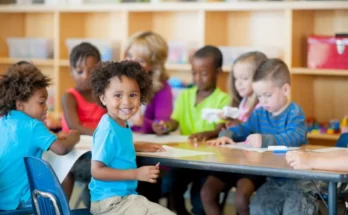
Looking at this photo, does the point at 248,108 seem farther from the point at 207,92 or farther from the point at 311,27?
the point at 311,27

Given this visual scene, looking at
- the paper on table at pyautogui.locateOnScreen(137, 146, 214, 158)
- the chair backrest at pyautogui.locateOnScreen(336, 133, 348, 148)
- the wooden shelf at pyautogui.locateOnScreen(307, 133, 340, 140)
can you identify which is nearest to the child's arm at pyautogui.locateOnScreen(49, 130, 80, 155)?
the paper on table at pyautogui.locateOnScreen(137, 146, 214, 158)

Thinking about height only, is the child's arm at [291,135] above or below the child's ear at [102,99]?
below

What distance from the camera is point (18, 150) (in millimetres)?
3578

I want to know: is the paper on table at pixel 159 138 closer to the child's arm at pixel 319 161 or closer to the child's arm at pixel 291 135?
the child's arm at pixel 291 135

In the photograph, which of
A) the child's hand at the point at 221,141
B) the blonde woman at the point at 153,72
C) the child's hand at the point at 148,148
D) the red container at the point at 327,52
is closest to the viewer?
the child's hand at the point at 148,148

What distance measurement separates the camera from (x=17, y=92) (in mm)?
3666

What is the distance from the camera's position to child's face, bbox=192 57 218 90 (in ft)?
14.5

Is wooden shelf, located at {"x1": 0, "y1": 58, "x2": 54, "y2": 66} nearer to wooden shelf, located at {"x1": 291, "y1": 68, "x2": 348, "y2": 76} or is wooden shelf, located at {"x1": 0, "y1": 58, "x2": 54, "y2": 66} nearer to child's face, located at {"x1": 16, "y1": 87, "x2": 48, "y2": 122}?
wooden shelf, located at {"x1": 291, "y1": 68, "x2": 348, "y2": 76}

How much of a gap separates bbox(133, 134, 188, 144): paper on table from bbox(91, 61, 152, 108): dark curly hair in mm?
507

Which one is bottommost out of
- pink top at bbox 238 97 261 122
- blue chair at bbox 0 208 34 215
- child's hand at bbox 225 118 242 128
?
blue chair at bbox 0 208 34 215

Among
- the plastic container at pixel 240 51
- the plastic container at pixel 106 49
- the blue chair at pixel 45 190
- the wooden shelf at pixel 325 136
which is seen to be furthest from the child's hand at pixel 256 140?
the plastic container at pixel 106 49

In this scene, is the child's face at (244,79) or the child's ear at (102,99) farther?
the child's face at (244,79)

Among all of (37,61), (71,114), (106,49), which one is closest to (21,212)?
(71,114)

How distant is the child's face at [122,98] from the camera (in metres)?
3.41
